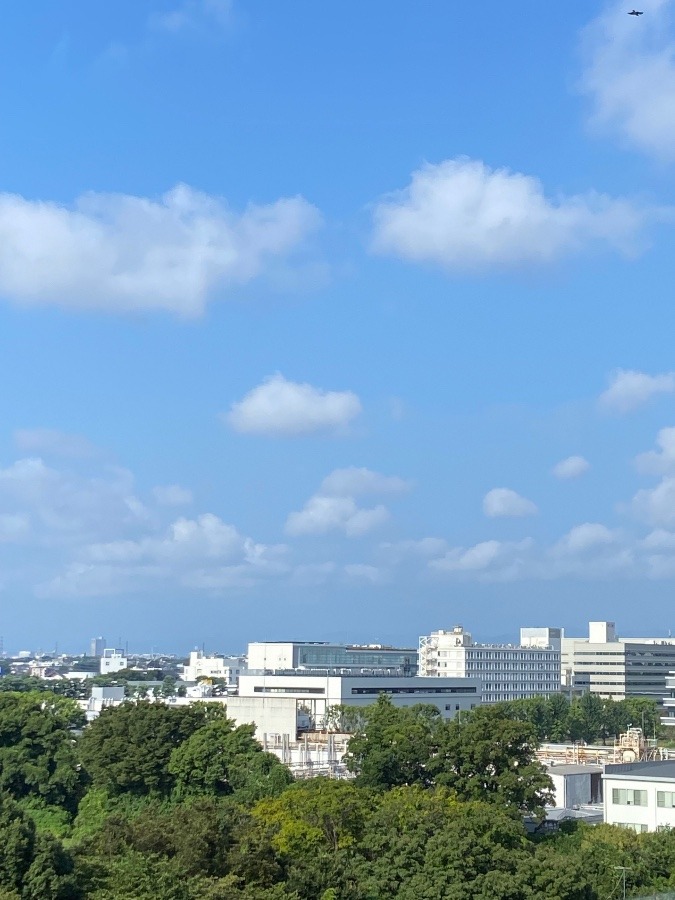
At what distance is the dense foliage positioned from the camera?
24.5 meters

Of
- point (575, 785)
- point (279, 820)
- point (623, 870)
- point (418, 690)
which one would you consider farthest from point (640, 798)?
point (418, 690)

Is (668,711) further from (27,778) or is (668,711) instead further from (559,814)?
(27,778)

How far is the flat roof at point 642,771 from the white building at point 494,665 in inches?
2959

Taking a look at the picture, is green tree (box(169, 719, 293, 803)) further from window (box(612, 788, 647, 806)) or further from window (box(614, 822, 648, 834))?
window (box(614, 822, 648, 834))

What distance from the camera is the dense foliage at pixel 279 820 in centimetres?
2448

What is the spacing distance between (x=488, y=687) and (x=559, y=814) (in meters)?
73.8

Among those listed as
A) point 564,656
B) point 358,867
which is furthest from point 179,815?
point 564,656

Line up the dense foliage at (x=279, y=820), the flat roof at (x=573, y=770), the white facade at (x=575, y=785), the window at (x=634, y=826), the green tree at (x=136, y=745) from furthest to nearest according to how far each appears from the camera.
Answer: the flat roof at (x=573, y=770)
the white facade at (x=575, y=785)
the green tree at (x=136, y=745)
the window at (x=634, y=826)
the dense foliage at (x=279, y=820)

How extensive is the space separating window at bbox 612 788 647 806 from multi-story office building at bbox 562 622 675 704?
90646mm

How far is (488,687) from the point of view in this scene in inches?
4798

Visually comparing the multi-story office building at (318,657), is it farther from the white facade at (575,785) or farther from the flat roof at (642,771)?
the flat roof at (642,771)

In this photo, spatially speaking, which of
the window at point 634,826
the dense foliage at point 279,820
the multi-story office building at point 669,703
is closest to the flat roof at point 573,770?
the dense foliage at point 279,820

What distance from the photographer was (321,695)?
89875 mm

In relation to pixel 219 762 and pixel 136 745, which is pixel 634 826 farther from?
pixel 136 745
